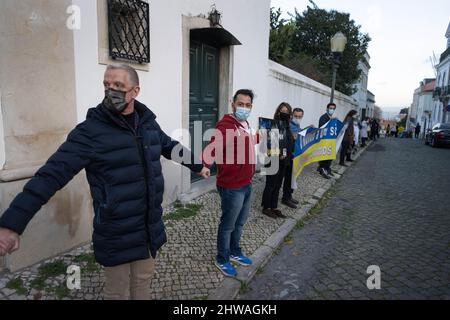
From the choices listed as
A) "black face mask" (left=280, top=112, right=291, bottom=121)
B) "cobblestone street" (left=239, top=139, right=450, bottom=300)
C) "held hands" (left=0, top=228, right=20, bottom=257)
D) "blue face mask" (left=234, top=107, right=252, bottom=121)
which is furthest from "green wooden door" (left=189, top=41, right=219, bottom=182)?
"held hands" (left=0, top=228, right=20, bottom=257)

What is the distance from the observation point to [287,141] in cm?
522

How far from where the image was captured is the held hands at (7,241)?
177 cm

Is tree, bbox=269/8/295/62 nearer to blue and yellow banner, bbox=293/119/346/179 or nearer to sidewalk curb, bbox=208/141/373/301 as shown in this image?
blue and yellow banner, bbox=293/119/346/179

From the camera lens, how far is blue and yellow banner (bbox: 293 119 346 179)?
6613 millimetres

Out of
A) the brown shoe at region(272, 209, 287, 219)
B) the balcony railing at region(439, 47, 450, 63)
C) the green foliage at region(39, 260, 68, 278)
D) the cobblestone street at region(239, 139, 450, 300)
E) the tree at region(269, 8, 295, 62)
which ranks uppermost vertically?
the balcony railing at region(439, 47, 450, 63)

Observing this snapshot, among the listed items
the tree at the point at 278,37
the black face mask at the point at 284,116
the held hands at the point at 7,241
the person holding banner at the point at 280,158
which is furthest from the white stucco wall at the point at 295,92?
the held hands at the point at 7,241

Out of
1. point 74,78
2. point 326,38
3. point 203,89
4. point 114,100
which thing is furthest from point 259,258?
point 326,38

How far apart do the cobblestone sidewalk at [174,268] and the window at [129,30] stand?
2.37 metres

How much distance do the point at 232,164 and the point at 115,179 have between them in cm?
145

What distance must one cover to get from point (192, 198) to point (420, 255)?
3529 mm

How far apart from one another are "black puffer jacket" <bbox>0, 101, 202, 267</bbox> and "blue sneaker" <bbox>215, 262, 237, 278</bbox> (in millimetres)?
1304

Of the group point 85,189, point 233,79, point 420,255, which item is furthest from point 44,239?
point 233,79
